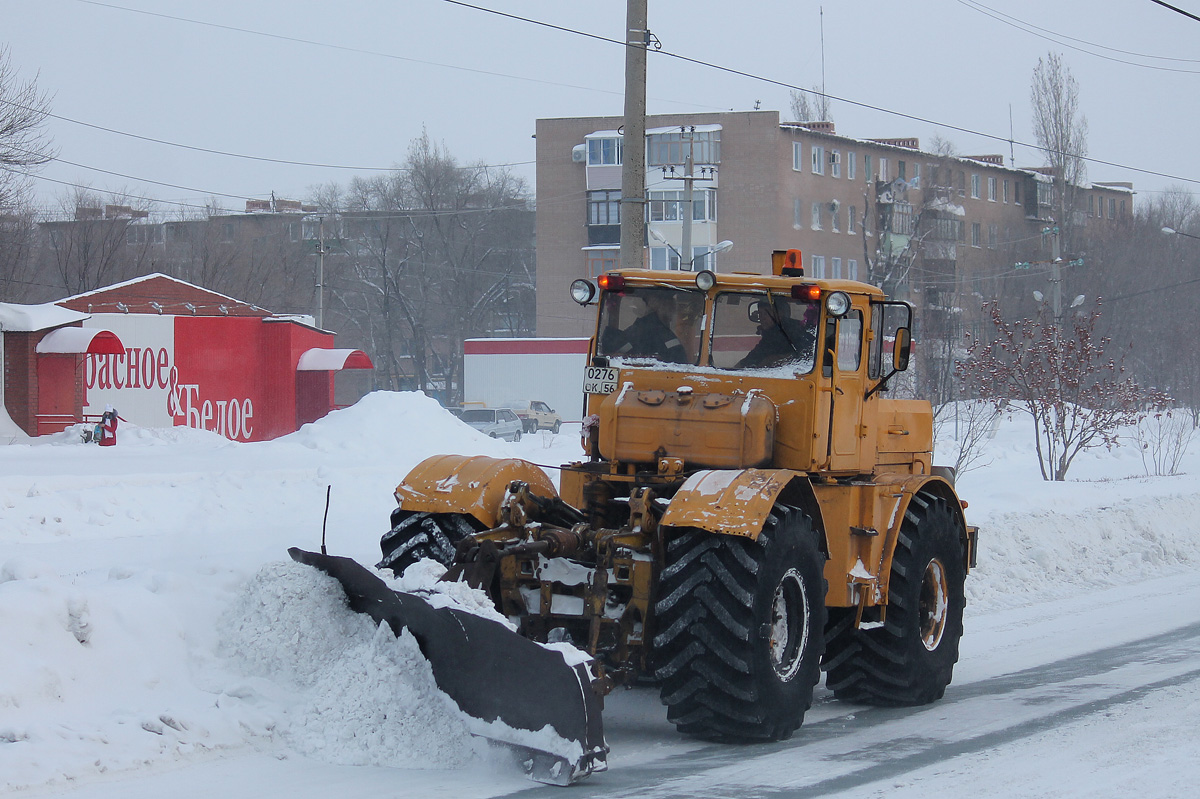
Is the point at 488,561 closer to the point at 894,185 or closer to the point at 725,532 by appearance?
the point at 725,532

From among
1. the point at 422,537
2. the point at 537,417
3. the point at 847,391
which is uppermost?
the point at 847,391

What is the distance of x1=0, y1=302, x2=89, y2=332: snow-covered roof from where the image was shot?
30641 millimetres

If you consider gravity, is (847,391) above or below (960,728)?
above

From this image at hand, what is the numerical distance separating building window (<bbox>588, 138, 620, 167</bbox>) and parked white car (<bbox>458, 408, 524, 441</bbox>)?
19000mm

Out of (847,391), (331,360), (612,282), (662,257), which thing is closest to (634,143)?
(612,282)

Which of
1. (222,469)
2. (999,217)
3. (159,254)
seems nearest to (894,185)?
A: (999,217)

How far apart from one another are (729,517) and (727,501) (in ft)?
0.43

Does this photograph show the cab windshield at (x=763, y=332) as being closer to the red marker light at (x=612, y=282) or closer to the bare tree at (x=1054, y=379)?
the red marker light at (x=612, y=282)

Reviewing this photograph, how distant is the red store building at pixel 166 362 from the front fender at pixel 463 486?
83.8 ft

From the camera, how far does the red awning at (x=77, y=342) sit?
30703 millimetres

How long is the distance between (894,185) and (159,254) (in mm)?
42276

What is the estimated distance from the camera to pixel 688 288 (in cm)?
814

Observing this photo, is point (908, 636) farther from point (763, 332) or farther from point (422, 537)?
point (422, 537)

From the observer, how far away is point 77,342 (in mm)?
30703
